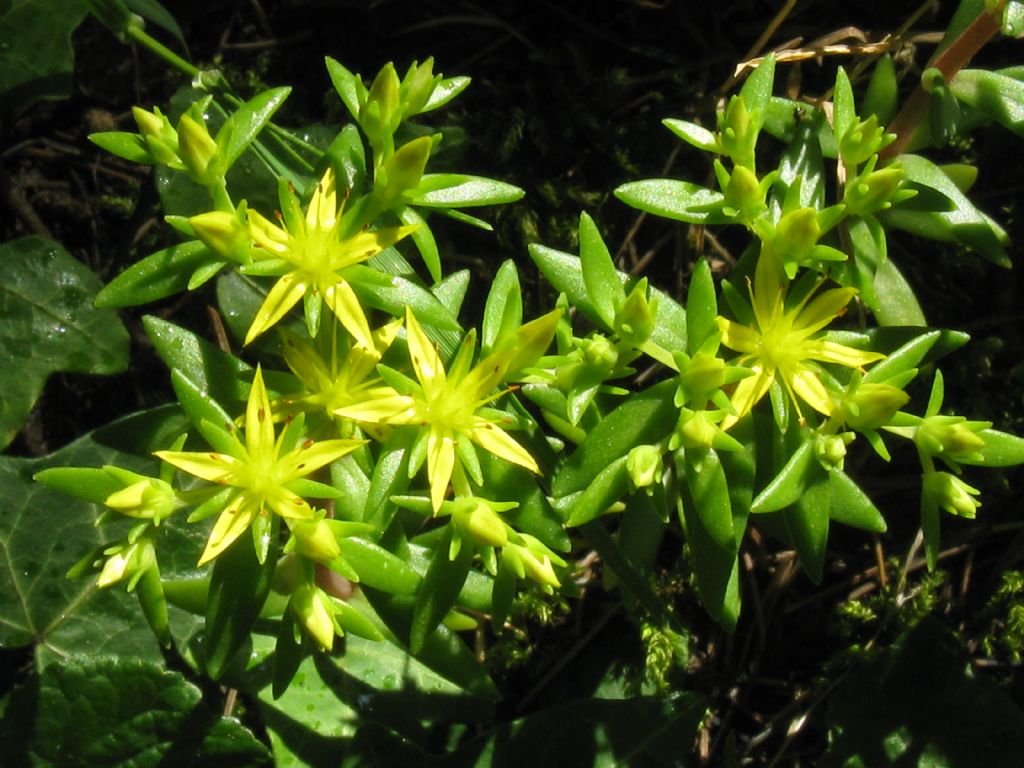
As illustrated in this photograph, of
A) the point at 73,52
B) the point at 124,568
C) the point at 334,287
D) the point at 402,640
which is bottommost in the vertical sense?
the point at 402,640

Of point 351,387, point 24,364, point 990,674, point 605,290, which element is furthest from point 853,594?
point 24,364

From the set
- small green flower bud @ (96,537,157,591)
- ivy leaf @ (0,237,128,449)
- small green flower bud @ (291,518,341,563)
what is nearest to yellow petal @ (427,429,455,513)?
small green flower bud @ (291,518,341,563)

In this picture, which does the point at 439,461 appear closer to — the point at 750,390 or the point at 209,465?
the point at 209,465

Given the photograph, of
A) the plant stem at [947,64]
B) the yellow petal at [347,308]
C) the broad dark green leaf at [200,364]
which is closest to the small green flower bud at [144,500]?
the broad dark green leaf at [200,364]

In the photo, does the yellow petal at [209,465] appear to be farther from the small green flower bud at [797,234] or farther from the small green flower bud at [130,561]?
the small green flower bud at [797,234]

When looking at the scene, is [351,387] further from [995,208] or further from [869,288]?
[995,208]

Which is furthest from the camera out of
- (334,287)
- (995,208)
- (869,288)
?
(995,208)

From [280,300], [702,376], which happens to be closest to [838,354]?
[702,376]

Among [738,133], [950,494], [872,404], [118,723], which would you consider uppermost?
[738,133]
